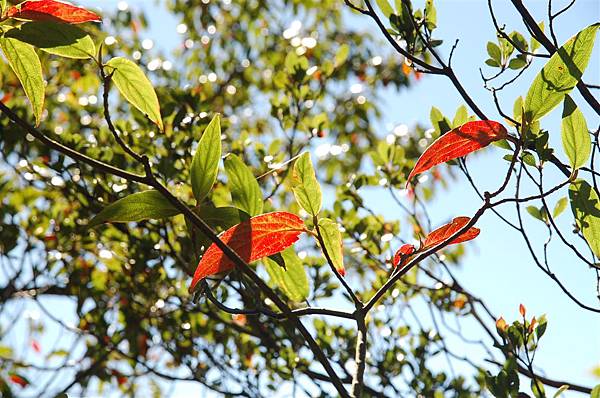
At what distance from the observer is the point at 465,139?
2.11 ft

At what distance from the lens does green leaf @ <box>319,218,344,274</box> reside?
704 millimetres

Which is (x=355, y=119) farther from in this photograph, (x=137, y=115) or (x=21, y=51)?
(x=21, y=51)

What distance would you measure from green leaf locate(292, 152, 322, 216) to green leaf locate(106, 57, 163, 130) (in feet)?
0.48

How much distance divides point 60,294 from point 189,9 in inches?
69.0

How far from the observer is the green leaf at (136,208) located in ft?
2.09

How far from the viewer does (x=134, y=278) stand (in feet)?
5.16

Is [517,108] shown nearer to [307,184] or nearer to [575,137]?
[575,137]

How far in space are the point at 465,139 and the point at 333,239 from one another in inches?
6.7

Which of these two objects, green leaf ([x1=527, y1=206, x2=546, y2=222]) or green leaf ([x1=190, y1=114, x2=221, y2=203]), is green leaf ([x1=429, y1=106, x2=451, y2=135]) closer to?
green leaf ([x1=527, y1=206, x2=546, y2=222])

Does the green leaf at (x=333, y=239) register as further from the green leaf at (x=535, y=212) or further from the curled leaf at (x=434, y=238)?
the green leaf at (x=535, y=212)

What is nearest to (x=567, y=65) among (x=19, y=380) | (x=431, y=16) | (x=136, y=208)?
(x=431, y=16)

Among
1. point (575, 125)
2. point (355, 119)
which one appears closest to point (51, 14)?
point (575, 125)

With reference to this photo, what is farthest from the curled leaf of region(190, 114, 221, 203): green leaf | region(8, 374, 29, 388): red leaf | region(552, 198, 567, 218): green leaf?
region(8, 374, 29, 388): red leaf

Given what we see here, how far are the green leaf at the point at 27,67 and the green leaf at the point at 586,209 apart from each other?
53 cm
